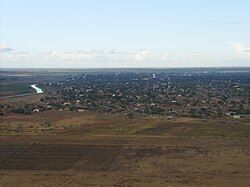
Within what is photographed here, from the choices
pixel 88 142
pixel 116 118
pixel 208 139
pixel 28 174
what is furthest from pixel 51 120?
pixel 28 174

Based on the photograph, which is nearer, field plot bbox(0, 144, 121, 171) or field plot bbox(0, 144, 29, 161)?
field plot bbox(0, 144, 121, 171)

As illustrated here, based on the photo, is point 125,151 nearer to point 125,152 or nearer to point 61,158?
point 125,152

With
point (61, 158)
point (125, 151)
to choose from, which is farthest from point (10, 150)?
point (125, 151)

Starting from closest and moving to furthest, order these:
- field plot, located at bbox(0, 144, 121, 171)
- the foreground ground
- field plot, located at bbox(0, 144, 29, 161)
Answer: the foreground ground
field plot, located at bbox(0, 144, 121, 171)
field plot, located at bbox(0, 144, 29, 161)

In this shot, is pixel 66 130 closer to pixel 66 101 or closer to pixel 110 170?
pixel 110 170

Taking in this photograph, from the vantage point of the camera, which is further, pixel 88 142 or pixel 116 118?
pixel 116 118

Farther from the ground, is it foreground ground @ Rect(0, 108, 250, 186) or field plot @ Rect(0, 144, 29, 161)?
field plot @ Rect(0, 144, 29, 161)

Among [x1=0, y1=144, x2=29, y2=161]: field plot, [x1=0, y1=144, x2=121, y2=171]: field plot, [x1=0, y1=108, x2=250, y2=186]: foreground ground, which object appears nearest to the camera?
[x1=0, y1=108, x2=250, y2=186]: foreground ground

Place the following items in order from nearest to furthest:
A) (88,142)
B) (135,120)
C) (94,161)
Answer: (94,161) < (88,142) < (135,120)
